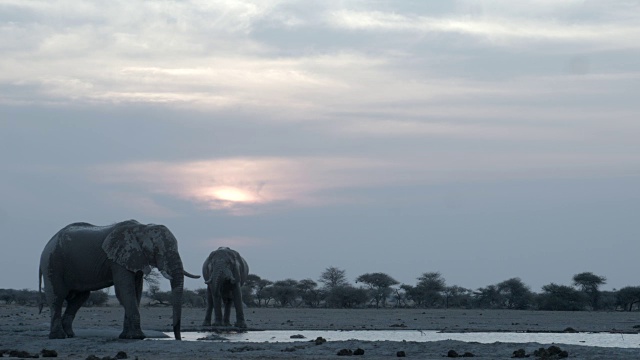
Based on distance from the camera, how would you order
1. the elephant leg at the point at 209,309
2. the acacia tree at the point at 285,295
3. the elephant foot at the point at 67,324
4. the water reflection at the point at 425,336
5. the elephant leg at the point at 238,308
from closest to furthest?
the elephant foot at the point at 67,324, the water reflection at the point at 425,336, the elephant leg at the point at 238,308, the elephant leg at the point at 209,309, the acacia tree at the point at 285,295

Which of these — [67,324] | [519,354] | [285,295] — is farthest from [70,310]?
[285,295]

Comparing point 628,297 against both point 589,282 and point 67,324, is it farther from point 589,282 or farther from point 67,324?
point 67,324

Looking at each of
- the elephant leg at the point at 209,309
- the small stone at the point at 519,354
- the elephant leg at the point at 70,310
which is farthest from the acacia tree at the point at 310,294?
the small stone at the point at 519,354

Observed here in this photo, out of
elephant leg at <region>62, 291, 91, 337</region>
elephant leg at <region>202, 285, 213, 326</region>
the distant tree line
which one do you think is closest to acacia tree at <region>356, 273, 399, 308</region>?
the distant tree line

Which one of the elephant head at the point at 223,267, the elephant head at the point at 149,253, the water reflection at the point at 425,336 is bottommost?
the water reflection at the point at 425,336

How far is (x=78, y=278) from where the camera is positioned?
35469 millimetres

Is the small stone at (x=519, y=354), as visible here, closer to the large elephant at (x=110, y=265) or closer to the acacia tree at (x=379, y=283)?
the large elephant at (x=110, y=265)

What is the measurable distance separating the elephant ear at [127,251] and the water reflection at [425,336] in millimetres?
5069

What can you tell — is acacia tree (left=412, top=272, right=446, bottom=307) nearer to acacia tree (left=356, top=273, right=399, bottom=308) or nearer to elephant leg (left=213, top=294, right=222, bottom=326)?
acacia tree (left=356, top=273, right=399, bottom=308)

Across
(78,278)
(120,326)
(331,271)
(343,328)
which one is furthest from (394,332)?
(331,271)

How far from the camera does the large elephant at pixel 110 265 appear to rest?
34.1 meters

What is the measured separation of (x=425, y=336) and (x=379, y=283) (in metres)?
72.2

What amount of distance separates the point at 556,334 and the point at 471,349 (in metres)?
16.1

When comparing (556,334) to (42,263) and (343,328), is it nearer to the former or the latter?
(343,328)
